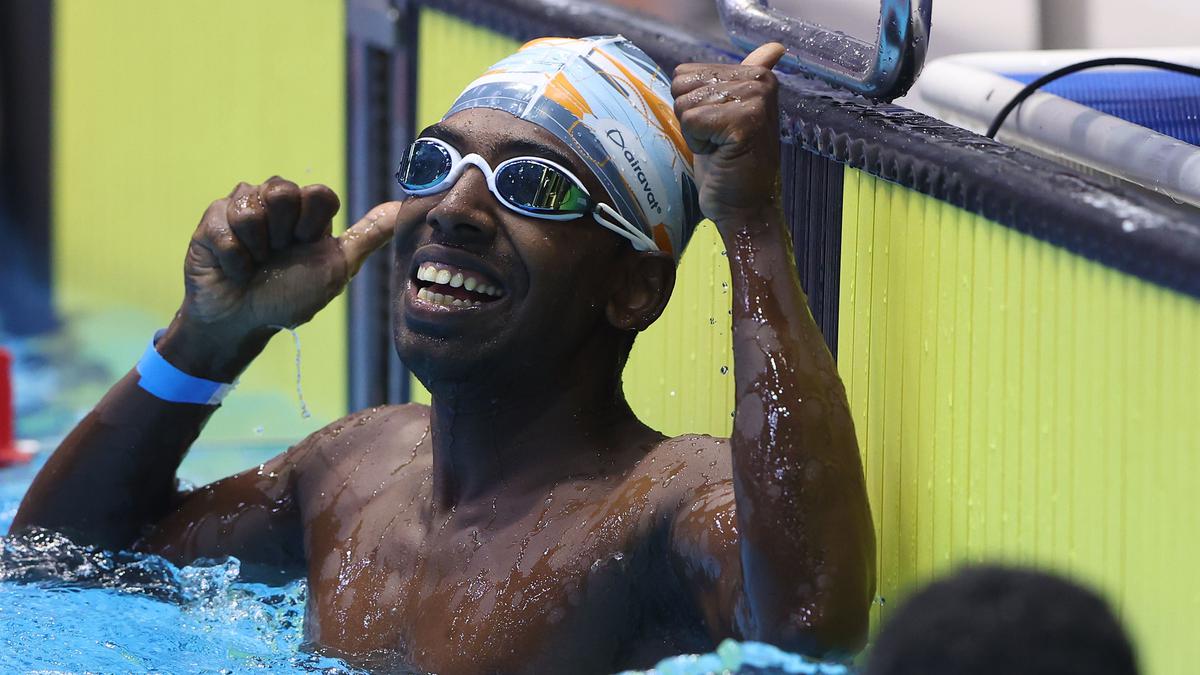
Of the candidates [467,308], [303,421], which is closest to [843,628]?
[467,308]

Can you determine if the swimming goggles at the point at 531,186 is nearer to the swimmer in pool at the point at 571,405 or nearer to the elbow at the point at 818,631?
the swimmer in pool at the point at 571,405

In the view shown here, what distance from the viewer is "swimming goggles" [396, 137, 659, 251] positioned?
2.37 m

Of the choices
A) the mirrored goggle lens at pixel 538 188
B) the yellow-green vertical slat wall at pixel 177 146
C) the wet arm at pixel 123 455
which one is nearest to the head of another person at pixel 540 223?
the mirrored goggle lens at pixel 538 188

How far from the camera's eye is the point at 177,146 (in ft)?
16.3

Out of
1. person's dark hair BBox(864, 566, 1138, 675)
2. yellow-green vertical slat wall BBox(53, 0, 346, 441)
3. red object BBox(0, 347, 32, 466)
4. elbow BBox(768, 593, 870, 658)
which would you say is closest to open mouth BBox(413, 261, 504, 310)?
elbow BBox(768, 593, 870, 658)

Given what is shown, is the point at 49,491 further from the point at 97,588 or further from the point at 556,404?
the point at 556,404

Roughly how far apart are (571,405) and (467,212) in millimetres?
300

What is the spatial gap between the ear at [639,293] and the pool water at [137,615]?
1.98 ft

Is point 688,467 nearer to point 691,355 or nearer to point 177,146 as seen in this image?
point 691,355

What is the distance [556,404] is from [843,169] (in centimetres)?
50

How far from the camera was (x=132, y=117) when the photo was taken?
5.24 metres

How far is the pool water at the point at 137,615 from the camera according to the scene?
262cm

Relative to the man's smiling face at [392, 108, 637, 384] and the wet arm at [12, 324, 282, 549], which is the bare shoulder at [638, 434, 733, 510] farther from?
the wet arm at [12, 324, 282, 549]

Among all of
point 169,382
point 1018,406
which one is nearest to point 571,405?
point 1018,406
